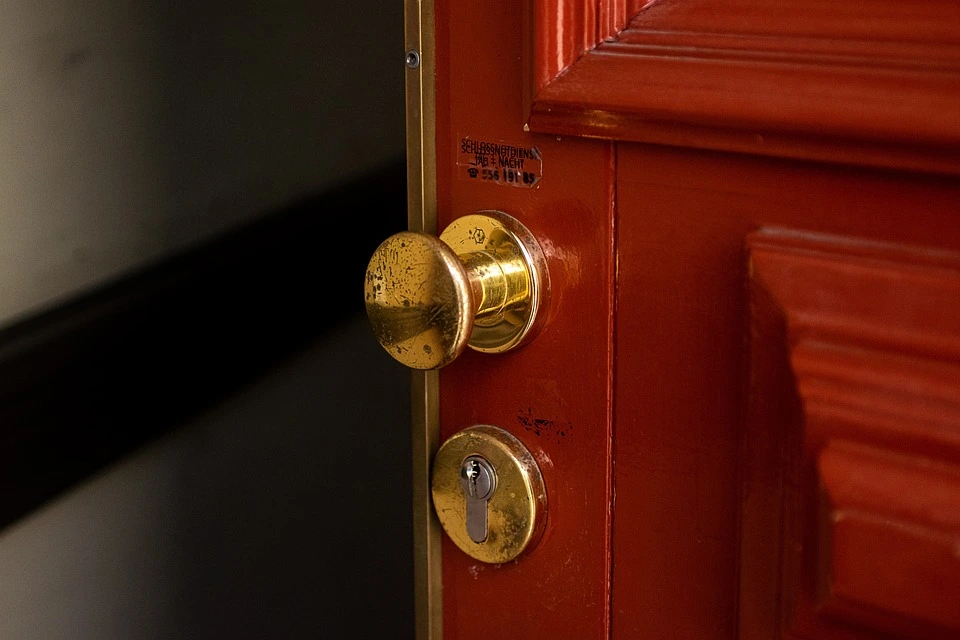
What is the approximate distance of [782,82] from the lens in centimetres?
41

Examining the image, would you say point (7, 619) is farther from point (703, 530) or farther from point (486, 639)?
point (703, 530)

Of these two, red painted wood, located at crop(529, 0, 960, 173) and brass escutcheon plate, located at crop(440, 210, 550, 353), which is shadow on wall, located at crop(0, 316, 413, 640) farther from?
red painted wood, located at crop(529, 0, 960, 173)

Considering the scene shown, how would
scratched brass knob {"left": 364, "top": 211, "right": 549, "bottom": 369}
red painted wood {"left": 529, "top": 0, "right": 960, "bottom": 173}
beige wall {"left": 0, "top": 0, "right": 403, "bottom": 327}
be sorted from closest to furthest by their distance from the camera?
red painted wood {"left": 529, "top": 0, "right": 960, "bottom": 173}
scratched brass knob {"left": 364, "top": 211, "right": 549, "bottom": 369}
beige wall {"left": 0, "top": 0, "right": 403, "bottom": 327}

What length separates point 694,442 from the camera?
49 centimetres

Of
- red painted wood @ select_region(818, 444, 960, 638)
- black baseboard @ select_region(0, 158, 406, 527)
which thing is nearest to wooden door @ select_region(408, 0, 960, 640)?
red painted wood @ select_region(818, 444, 960, 638)

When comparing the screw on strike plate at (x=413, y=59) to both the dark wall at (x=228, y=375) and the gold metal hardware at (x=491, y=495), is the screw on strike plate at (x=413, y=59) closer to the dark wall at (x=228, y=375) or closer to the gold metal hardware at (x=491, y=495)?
the gold metal hardware at (x=491, y=495)

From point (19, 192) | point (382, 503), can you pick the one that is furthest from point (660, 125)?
point (382, 503)

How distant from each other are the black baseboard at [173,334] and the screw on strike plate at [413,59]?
352 millimetres

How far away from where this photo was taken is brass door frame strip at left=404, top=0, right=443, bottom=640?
536 millimetres

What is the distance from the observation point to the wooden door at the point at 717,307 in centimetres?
39

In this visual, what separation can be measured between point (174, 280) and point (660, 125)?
1.68 ft

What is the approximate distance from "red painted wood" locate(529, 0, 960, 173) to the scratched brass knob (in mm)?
71

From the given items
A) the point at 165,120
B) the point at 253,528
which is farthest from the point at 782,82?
the point at 253,528

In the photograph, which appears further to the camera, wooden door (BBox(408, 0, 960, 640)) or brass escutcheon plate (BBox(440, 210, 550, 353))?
brass escutcheon plate (BBox(440, 210, 550, 353))
